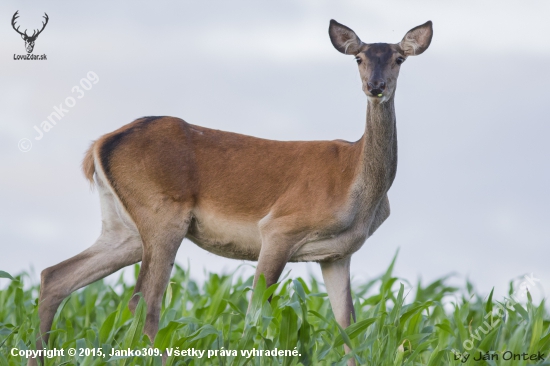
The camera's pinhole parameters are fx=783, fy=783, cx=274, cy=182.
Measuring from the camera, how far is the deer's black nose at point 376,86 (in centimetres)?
623

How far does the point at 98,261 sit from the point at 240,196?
4.78ft

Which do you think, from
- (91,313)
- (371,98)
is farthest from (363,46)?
(91,313)

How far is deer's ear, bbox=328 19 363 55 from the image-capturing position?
22.6ft

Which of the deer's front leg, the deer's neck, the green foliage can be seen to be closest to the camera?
the green foliage

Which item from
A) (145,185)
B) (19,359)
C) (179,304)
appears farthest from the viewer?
(179,304)

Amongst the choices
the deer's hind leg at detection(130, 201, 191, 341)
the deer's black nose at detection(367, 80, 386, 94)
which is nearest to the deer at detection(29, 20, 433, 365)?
the deer's hind leg at detection(130, 201, 191, 341)

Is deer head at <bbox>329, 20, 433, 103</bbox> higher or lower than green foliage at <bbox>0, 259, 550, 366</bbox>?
higher

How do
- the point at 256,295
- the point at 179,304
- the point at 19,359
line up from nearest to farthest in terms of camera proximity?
the point at 256,295 < the point at 19,359 < the point at 179,304

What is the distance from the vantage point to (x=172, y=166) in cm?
702

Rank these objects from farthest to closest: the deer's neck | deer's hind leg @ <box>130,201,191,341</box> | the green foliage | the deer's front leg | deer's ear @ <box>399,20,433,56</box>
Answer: the deer's front leg
deer's ear @ <box>399,20,433,56</box>
deer's hind leg @ <box>130,201,191,341</box>
the deer's neck
the green foliage

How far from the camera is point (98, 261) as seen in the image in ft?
23.6

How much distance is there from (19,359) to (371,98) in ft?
11.9

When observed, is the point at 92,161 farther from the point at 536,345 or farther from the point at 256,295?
the point at 536,345

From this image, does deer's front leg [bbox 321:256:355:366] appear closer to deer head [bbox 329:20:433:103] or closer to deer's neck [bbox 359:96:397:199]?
deer's neck [bbox 359:96:397:199]
